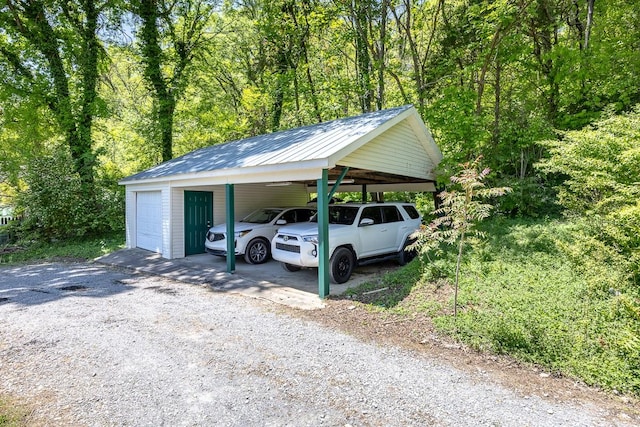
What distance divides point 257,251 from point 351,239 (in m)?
3.54

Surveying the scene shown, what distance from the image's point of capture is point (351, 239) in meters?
7.72

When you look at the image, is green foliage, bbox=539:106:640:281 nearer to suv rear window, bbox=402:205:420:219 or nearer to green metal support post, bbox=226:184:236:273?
suv rear window, bbox=402:205:420:219

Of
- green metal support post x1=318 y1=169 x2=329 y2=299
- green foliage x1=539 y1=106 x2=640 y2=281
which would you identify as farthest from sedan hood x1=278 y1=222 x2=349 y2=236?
green foliage x1=539 y1=106 x2=640 y2=281

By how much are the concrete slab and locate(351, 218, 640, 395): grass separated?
99 cm

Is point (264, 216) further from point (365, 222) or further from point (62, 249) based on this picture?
point (62, 249)

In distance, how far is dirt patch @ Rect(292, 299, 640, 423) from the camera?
11.0 ft

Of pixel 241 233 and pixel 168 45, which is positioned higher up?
pixel 168 45

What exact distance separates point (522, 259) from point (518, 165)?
14.9ft

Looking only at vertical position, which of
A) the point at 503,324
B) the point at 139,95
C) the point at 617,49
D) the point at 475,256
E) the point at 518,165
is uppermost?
the point at 139,95

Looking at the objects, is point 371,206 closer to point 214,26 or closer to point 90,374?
point 90,374

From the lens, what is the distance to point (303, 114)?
1777 centimetres

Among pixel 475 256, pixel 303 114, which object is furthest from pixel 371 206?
pixel 303 114

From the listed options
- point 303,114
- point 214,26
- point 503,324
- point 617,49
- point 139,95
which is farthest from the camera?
point 139,95

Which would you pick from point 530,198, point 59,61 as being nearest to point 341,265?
point 530,198
